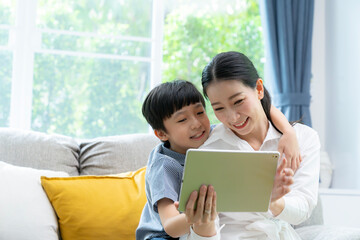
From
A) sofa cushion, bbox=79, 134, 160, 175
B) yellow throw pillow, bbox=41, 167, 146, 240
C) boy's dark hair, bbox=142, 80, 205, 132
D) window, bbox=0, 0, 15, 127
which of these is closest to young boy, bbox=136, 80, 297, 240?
boy's dark hair, bbox=142, 80, 205, 132

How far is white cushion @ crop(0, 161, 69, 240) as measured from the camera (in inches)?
73.9

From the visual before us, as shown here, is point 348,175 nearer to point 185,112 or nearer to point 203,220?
point 185,112

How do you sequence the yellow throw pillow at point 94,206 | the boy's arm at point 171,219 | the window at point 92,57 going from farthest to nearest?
the window at point 92,57, the yellow throw pillow at point 94,206, the boy's arm at point 171,219

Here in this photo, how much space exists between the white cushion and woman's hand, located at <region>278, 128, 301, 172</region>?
1078 millimetres

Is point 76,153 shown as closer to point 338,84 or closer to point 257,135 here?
point 257,135

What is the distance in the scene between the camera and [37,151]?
2227mm

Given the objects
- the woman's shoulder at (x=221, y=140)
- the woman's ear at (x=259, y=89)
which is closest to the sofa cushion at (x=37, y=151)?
the woman's shoulder at (x=221, y=140)

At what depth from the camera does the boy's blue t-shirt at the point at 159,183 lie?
1418 mm

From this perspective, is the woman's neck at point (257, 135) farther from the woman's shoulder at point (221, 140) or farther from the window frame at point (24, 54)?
the window frame at point (24, 54)

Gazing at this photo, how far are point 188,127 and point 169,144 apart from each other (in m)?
0.16

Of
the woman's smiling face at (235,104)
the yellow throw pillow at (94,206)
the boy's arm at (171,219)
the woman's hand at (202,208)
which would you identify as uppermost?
the woman's smiling face at (235,104)

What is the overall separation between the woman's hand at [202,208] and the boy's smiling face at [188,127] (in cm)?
35

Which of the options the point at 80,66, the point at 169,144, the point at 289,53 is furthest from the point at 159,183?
the point at 289,53

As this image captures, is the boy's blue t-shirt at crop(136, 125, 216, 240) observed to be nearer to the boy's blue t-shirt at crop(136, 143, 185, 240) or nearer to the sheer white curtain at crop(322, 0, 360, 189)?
the boy's blue t-shirt at crop(136, 143, 185, 240)
